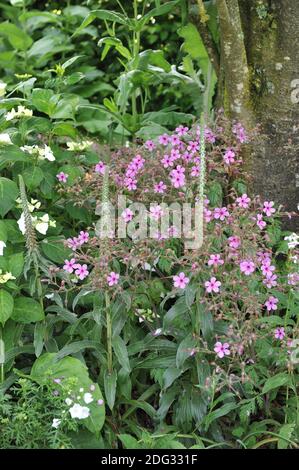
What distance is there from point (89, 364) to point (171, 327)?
0.37m

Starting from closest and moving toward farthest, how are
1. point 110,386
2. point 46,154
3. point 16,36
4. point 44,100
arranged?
point 110,386 → point 46,154 → point 44,100 → point 16,36

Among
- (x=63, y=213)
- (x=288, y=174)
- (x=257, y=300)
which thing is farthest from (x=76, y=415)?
(x=288, y=174)

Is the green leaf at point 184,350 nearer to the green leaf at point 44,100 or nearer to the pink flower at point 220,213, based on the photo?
the pink flower at point 220,213

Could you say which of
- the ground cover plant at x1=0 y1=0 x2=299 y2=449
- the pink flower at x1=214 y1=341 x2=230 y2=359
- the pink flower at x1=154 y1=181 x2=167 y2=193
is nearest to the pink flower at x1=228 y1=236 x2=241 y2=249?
the ground cover plant at x1=0 y1=0 x2=299 y2=449

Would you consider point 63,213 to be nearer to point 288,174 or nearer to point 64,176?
point 64,176

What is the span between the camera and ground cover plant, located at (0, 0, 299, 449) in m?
2.79

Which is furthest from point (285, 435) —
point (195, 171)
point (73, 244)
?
point (195, 171)

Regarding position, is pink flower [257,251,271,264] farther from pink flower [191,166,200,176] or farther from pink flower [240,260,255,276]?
pink flower [191,166,200,176]

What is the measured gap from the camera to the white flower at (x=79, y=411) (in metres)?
2.67

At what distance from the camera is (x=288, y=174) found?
368cm

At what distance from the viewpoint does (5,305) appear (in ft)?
9.78

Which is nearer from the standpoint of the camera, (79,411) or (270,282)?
(79,411)

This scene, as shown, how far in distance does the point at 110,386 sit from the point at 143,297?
39 cm

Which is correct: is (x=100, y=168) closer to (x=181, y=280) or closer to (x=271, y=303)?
(x=181, y=280)
